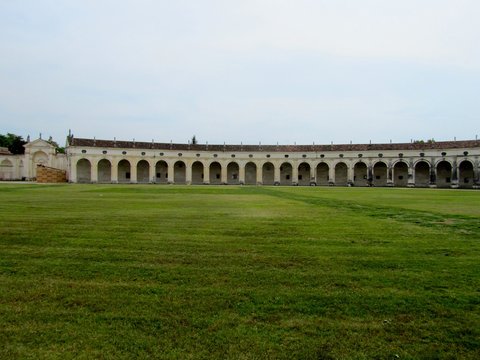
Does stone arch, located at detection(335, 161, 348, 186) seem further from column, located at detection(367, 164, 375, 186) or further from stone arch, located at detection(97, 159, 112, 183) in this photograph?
stone arch, located at detection(97, 159, 112, 183)

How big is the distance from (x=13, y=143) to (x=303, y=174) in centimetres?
6356

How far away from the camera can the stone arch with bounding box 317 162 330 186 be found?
73438 millimetres

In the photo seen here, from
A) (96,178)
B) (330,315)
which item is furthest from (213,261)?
(96,178)

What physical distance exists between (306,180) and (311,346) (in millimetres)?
72005

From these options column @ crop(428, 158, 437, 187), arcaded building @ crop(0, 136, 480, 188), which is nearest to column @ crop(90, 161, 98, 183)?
arcaded building @ crop(0, 136, 480, 188)

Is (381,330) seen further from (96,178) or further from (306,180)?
(306,180)

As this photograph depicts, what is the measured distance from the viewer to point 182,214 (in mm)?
12938

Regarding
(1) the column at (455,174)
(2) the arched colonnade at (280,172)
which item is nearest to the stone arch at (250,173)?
(2) the arched colonnade at (280,172)

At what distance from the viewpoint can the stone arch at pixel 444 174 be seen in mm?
65438

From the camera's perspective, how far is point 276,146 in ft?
241

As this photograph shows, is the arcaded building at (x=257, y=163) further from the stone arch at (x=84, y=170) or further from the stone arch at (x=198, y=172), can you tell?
the stone arch at (x=198, y=172)

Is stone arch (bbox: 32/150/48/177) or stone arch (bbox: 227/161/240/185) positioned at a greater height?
stone arch (bbox: 32/150/48/177)

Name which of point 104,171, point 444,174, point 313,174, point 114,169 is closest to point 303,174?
point 313,174

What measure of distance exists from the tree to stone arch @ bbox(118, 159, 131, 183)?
86.9ft
